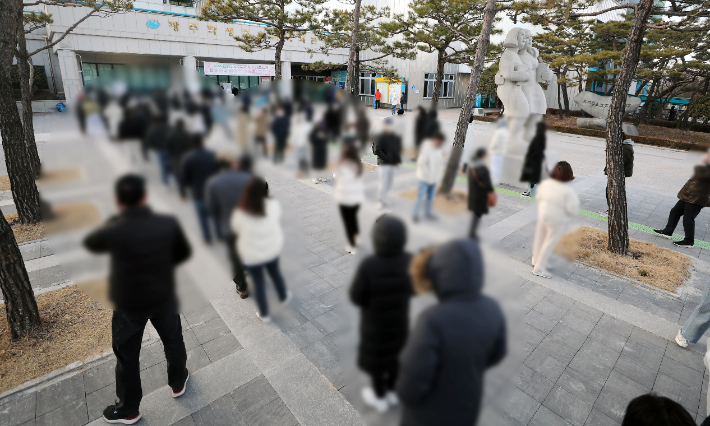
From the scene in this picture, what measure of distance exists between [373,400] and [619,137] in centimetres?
730

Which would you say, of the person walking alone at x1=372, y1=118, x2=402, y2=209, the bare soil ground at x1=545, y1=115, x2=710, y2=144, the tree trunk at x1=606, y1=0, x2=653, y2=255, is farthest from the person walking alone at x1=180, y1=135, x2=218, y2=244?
the bare soil ground at x1=545, y1=115, x2=710, y2=144

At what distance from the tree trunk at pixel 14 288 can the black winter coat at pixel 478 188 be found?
16.4ft

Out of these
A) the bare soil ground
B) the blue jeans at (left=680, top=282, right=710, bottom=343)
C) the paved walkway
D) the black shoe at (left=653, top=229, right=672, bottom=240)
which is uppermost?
the bare soil ground

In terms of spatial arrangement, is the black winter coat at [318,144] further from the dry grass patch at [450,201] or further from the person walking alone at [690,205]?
the person walking alone at [690,205]

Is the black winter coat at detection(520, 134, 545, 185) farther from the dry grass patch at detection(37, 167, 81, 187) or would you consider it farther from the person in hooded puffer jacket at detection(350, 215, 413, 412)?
the dry grass patch at detection(37, 167, 81, 187)

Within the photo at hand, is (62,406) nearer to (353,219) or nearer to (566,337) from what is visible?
(353,219)

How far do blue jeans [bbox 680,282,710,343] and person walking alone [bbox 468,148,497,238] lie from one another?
4414mm

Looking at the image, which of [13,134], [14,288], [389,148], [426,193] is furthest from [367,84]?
[426,193]

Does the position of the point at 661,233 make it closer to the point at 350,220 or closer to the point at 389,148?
the point at 389,148

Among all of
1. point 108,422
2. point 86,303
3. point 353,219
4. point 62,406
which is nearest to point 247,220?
point 353,219

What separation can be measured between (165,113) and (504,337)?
124cm

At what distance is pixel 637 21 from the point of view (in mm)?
6309

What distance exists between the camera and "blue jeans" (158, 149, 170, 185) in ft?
3.33

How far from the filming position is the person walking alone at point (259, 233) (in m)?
1.07
